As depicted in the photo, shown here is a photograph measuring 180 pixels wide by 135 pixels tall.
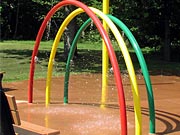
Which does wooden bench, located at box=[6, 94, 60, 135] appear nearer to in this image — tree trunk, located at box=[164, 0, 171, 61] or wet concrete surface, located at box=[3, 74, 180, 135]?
wet concrete surface, located at box=[3, 74, 180, 135]

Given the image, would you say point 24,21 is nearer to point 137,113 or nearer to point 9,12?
point 9,12

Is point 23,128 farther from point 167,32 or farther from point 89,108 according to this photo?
point 167,32

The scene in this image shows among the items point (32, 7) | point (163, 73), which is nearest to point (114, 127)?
point (163, 73)

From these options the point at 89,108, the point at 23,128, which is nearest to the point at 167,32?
the point at 89,108

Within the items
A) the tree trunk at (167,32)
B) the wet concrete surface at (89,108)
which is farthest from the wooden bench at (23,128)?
the tree trunk at (167,32)

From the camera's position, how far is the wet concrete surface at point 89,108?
6129mm

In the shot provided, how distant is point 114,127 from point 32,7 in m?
24.7

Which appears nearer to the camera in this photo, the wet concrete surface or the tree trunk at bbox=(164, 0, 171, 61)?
the wet concrete surface

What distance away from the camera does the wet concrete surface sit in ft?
20.1

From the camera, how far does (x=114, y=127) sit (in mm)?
6117

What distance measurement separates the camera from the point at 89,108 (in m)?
7.61

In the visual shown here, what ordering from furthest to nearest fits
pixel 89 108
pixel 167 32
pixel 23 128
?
pixel 167 32 < pixel 89 108 < pixel 23 128

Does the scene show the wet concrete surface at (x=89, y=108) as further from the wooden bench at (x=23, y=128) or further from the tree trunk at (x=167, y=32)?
the tree trunk at (x=167, y=32)

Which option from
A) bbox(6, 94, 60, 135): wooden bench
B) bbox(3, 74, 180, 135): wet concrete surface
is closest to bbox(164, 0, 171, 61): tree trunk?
bbox(3, 74, 180, 135): wet concrete surface
